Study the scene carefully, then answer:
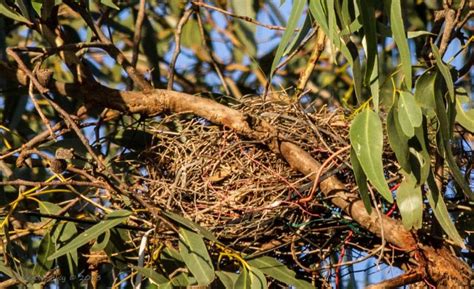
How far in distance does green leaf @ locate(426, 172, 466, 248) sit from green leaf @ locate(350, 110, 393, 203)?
0.17 metres

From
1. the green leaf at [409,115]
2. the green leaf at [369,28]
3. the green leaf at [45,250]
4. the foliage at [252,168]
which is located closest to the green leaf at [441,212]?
the foliage at [252,168]

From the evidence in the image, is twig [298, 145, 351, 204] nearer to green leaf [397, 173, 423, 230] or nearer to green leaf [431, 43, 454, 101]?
green leaf [397, 173, 423, 230]

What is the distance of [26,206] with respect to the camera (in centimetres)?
380

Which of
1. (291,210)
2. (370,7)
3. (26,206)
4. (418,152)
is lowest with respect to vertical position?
(26,206)

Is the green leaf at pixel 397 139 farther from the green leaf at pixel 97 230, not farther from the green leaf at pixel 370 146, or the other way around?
the green leaf at pixel 97 230

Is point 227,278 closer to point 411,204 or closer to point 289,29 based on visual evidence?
point 411,204

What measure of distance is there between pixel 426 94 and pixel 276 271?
2.00 ft

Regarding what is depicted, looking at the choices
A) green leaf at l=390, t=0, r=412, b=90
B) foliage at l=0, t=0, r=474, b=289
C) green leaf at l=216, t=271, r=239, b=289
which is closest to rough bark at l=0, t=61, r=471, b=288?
foliage at l=0, t=0, r=474, b=289

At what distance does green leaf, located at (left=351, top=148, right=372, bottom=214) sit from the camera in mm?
2396

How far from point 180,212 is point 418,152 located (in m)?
0.74

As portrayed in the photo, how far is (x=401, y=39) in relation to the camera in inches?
91.8

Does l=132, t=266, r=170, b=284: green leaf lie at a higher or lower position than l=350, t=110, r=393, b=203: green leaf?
lower

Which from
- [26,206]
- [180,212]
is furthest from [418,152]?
[26,206]

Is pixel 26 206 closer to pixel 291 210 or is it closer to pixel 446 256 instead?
pixel 291 210
